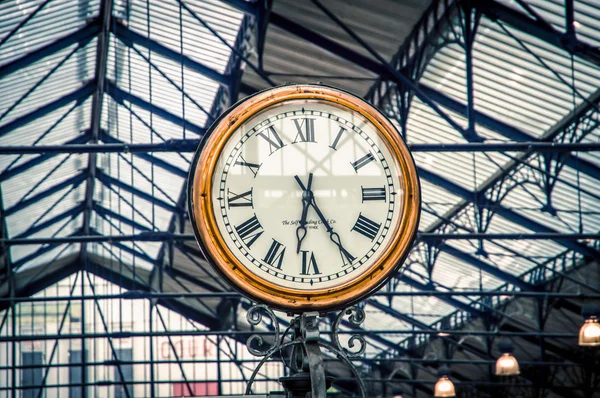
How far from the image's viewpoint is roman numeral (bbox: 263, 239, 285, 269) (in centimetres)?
230

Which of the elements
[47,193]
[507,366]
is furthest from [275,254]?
[47,193]

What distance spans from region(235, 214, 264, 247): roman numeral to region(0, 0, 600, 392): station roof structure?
28.0ft

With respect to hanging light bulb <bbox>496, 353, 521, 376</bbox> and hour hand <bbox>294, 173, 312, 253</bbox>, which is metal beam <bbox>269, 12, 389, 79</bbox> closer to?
hanging light bulb <bbox>496, 353, 521, 376</bbox>

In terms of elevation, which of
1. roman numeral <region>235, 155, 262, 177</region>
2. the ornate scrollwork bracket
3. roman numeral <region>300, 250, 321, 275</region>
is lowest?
the ornate scrollwork bracket

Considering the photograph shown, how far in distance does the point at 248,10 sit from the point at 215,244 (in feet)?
38.3

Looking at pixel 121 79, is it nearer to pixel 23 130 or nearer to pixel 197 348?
pixel 23 130

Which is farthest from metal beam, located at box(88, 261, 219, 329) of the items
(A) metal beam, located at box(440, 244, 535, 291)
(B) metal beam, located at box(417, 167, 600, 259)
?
(B) metal beam, located at box(417, 167, 600, 259)

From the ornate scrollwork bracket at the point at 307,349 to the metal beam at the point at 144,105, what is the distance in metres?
16.7

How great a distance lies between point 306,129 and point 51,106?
1800cm

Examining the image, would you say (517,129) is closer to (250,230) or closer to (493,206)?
(493,206)

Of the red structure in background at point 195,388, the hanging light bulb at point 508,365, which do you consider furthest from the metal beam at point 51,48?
the red structure in background at point 195,388

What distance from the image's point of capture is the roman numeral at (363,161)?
7.79 feet

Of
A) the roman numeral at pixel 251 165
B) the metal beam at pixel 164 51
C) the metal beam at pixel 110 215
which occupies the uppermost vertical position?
the metal beam at pixel 110 215

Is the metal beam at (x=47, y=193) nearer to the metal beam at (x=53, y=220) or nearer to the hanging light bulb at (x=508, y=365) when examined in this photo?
the metal beam at (x=53, y=220)
